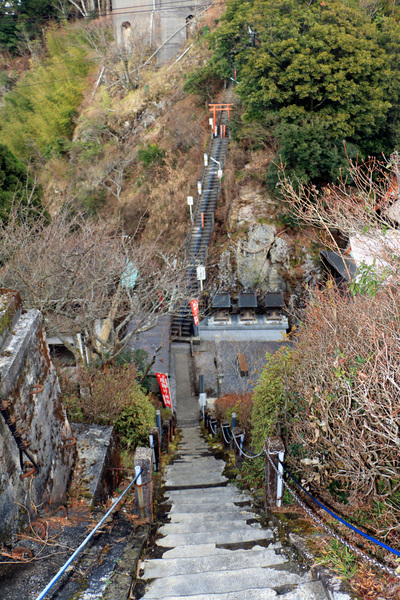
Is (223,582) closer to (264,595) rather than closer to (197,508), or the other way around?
(264,595)

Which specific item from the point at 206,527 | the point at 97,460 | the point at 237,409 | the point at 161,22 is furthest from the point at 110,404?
the point at 161,22

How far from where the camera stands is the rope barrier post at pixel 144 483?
520 centimetres

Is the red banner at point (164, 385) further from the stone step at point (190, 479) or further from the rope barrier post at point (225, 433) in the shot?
the stone step at point (190, 479)

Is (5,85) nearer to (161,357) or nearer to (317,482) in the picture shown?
(161,357)

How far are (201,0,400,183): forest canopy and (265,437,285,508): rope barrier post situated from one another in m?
13.6

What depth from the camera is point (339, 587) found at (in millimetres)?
3521

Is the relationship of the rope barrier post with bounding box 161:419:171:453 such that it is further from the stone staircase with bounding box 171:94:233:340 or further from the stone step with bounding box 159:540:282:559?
the stone staircase with bounding box 171:94:233:340

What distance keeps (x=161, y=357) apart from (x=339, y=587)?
1268cm

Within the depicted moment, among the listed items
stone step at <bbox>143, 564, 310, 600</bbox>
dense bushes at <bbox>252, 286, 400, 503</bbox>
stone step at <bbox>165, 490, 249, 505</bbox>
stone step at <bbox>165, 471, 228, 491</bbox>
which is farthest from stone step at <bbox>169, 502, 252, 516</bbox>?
stone step at <bbox>143, 564, 310, 600</bbox>

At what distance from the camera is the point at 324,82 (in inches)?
643

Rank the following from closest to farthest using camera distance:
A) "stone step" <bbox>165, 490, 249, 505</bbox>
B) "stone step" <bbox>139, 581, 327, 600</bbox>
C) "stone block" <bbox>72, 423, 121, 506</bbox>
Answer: "stone step" <bbox>139, 581, 327, 600</bbox>, "stone block" <bbox>72, 423, 121, 506</bbox>, "stone step" <bbox>165, 490, 249, 505</bbox>

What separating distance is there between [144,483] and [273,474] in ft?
5.25

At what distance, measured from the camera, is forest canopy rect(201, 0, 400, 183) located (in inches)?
636

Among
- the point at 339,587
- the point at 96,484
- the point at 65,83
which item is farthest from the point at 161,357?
the point at 65,83
